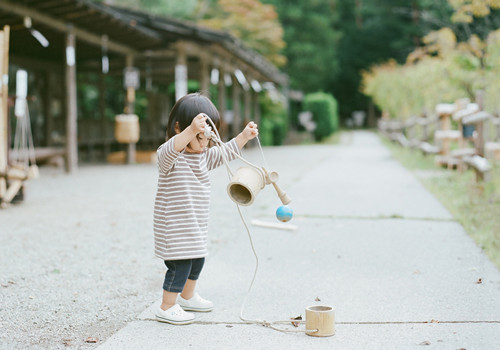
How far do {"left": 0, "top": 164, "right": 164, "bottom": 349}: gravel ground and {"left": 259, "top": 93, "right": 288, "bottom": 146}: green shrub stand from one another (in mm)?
19335

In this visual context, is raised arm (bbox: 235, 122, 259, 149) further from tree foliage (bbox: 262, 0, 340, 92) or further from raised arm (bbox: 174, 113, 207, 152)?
tree foliage (bbox: 262, 0, 340, 92)

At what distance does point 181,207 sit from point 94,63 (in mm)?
14824

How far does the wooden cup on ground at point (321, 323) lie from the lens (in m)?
3.13

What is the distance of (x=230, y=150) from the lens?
3477 millimetres

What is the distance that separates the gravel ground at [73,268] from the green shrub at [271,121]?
63.4 feet

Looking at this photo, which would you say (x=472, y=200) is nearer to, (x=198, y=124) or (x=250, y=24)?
(x=198, y=124)

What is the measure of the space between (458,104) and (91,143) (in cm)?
920

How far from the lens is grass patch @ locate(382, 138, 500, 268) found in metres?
5.69

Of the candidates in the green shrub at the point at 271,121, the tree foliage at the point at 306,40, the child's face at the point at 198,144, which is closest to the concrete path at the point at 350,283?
the child's face at the point at 198,144

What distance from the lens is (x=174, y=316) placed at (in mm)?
3389

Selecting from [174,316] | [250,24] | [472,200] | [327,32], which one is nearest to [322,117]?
[250,24]

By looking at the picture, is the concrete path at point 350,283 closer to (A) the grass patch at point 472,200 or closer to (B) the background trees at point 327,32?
(A) the grass patch at point 472,200

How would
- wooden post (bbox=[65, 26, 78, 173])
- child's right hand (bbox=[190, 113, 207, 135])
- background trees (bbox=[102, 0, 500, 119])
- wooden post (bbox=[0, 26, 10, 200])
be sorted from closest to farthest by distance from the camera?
child's right hand (bbox=[190, 113, 207, 135]) → wooden post (bbox=[0, 26, 10, 200]) → wooden post (bbox=[65, 26, 78, 173]) → background trees (bbox=[102, 0, 500, 119])

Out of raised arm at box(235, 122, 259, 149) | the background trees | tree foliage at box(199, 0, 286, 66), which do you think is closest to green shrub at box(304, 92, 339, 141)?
the background trees
